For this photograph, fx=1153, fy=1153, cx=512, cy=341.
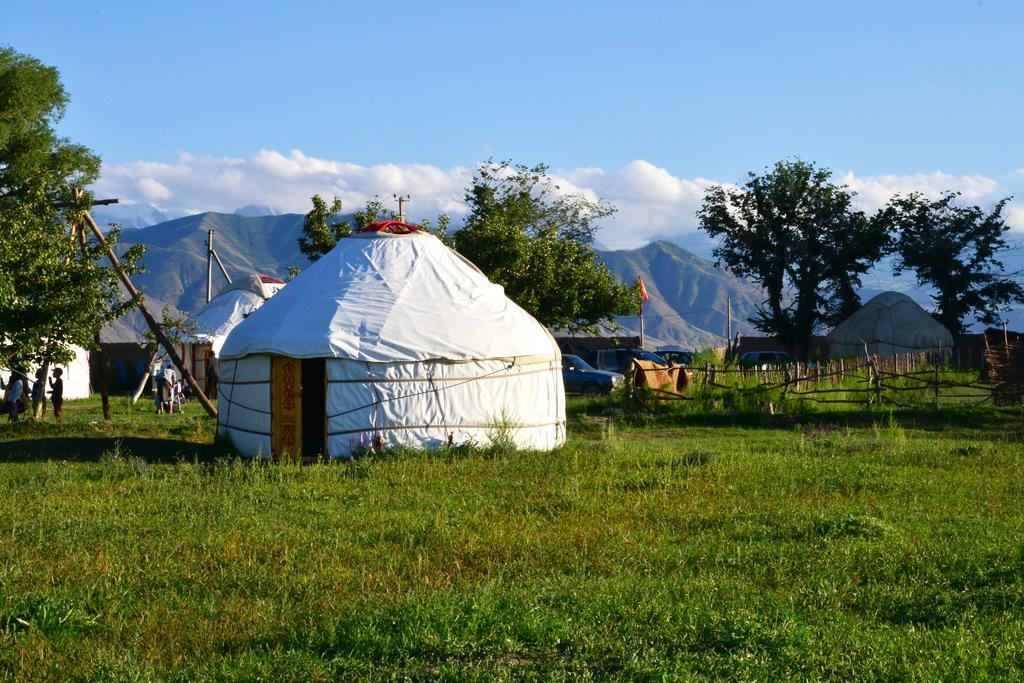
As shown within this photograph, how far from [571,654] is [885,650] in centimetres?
147

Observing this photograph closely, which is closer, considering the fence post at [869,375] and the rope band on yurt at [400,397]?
the rope band on yurt at [400,397]

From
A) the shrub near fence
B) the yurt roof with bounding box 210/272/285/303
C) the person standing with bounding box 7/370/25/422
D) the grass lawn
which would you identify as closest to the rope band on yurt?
the grass lawn

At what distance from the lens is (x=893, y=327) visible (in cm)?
3812

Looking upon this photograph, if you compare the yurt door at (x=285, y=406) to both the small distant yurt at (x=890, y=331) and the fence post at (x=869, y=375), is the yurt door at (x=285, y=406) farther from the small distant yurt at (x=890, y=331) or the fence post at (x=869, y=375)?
the small distant yurt at (x=890, y=331)

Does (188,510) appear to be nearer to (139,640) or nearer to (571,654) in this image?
(139,640)

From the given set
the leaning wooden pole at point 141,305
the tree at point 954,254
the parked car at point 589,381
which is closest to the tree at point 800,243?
the tree at point 954,254

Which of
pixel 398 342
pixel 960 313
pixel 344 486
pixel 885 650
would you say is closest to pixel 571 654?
pixel 885 650

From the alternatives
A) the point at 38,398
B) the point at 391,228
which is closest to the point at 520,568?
the point at 391,228

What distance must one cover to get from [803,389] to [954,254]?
22.8m

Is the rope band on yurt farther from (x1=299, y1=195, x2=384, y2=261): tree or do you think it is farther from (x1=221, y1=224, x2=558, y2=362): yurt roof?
(x1=299, y1=195, x2=384, y2=261): tree

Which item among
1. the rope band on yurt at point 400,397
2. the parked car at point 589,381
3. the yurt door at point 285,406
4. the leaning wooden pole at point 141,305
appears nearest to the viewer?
the rope band on yurt at point 400,397

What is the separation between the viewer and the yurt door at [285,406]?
1541 cm

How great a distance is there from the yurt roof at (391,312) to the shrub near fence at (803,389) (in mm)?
6343

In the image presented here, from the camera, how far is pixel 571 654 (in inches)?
211
